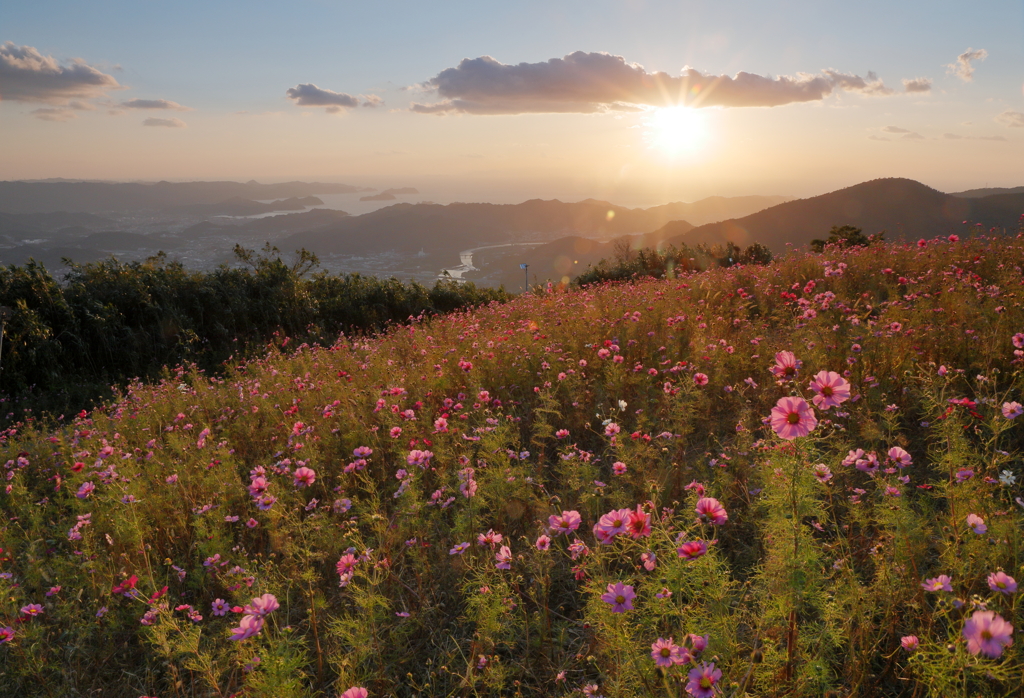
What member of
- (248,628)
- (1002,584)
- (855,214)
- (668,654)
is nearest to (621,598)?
(668,654)

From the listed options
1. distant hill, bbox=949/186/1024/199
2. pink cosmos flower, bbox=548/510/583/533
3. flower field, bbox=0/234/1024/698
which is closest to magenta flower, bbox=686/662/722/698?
flower field, bbox=0/234/1024/698

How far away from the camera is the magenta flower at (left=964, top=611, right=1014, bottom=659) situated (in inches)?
42.3

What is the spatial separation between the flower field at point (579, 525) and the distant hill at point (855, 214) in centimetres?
10653

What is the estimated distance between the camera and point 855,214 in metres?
120

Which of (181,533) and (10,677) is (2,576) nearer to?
(10,677)

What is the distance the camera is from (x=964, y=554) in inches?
70.4

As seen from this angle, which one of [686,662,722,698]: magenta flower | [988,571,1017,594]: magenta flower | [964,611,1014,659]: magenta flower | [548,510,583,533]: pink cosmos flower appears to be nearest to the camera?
[964,611,1014,659]: magenta flower

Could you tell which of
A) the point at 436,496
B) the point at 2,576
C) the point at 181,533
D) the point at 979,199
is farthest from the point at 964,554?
the point at 979,199

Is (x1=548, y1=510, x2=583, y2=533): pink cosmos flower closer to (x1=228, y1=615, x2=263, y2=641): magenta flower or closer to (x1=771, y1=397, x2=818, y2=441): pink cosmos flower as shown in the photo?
(x1=771, y1=397, x2=818, y2=441): pink cosmos flower

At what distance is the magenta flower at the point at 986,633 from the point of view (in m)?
1.07

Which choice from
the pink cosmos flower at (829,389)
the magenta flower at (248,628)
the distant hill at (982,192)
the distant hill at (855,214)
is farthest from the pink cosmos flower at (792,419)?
the distant hill at (982,192)

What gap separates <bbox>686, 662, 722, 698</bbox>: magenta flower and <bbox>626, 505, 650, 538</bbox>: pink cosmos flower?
357mm

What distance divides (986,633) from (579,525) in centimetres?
167

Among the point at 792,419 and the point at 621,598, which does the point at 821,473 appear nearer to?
the point at 792,419
